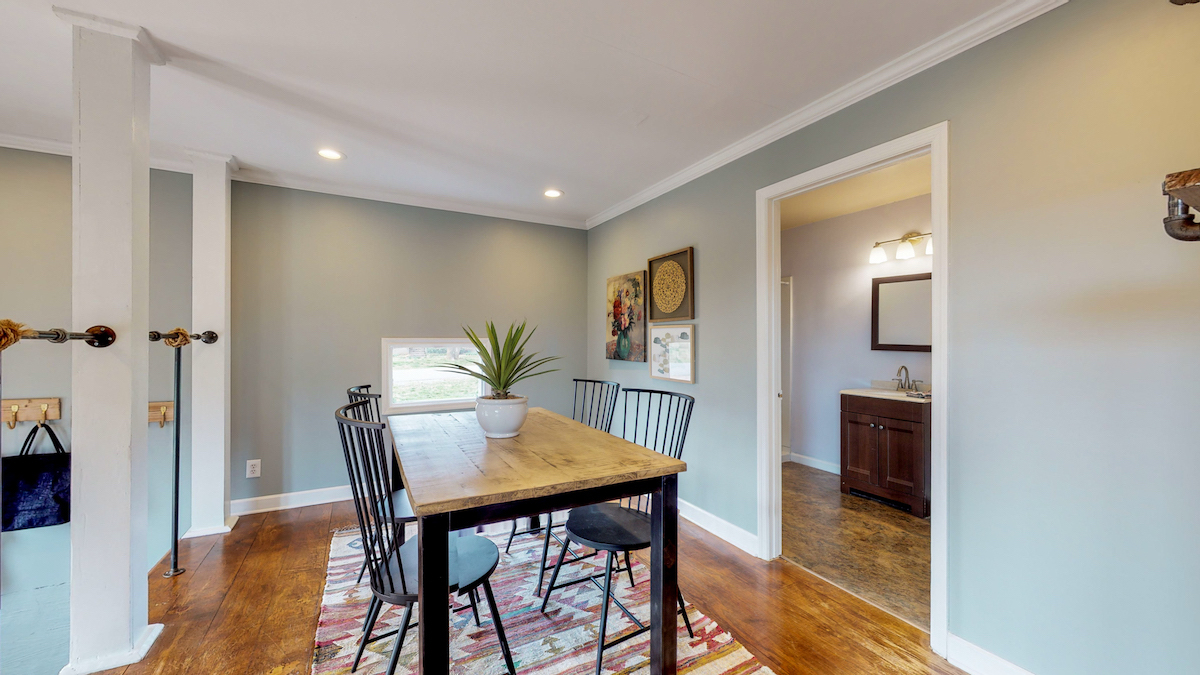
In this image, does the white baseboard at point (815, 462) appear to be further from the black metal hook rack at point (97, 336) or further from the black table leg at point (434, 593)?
the black metal hook rack at point (97, 336)

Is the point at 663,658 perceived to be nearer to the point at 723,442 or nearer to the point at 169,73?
the point at 723,442

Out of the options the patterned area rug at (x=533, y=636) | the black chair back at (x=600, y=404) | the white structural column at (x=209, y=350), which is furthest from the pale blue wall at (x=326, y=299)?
the patterned area rug at (x=533, y=636)

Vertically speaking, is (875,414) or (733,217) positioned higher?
(733,217)

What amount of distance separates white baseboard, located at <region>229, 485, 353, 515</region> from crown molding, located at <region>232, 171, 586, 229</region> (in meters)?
2.27

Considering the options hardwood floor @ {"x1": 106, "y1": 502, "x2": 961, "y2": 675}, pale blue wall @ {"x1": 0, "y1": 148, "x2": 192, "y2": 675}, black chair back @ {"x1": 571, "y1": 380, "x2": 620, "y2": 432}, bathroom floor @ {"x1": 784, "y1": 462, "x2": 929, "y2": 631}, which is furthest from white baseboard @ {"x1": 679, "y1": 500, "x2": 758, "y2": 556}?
pale blue wall @ {"x1": 0, "y1": 148, "x2": 192, "y2": 675}

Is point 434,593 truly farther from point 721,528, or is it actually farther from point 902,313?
point 902,313

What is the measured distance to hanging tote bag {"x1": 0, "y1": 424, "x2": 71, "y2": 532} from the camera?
2639 millimetres

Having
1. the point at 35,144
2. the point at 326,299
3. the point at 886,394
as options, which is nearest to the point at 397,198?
the point at 326,299

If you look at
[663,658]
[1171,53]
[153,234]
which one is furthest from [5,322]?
[1171,53]

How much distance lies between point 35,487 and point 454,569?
3066 mm

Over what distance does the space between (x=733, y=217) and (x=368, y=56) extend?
2078 millimetres

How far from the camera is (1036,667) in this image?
5.18 ft

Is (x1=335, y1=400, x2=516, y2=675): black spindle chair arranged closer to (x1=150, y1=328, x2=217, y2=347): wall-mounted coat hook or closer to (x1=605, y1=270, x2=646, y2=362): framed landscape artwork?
(x1=150, y1=328, x2=217, y2=347): wall-mounted coat hook

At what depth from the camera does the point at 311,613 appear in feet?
6.81
